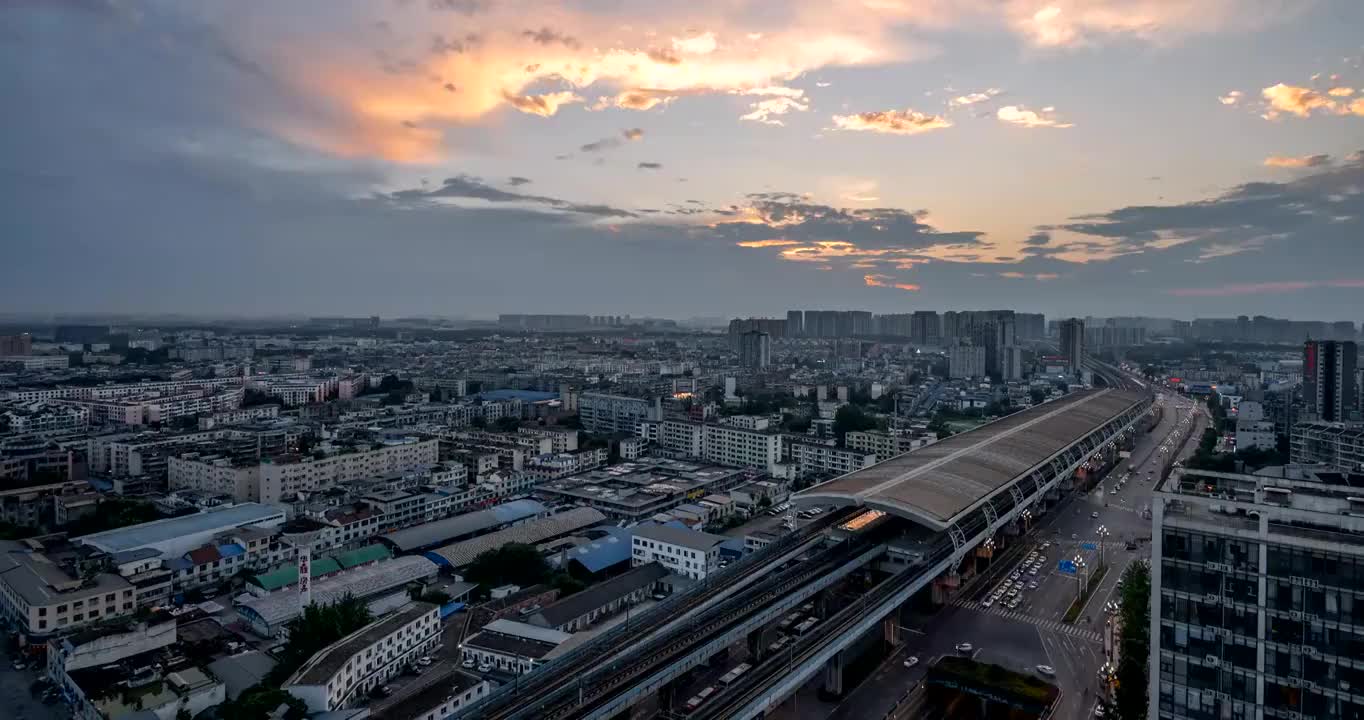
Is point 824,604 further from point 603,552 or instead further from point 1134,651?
point 603,552

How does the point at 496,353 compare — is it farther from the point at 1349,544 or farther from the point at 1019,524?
the point at 1349,544

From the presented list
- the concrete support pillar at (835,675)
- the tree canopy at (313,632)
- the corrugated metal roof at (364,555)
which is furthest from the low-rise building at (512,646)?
the corrugated metal roof at (364,555)

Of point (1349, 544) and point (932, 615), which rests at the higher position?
point (1349, 544)

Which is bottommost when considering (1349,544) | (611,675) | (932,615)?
(932,615)

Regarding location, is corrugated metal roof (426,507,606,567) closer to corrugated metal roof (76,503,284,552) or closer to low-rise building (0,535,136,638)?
corrugated metal roof (76,503,284,552)

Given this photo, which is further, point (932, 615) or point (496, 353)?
point (496, 353)

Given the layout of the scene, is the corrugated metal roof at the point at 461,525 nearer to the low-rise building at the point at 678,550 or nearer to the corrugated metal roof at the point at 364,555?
the corrugated metal roof at the point at 364,555

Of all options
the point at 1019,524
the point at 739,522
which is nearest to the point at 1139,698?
the point at 1019,524
